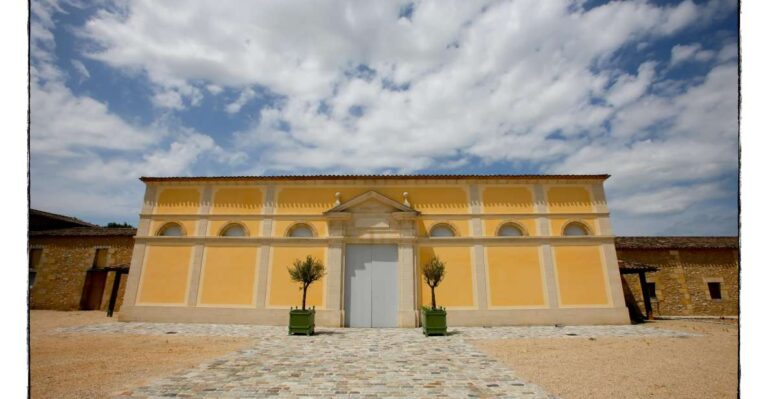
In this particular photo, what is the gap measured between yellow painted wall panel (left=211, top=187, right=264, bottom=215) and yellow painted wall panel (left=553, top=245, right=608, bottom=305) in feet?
43.0

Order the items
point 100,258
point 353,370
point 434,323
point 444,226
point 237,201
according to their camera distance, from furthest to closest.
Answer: point 100,258 < point 237,201 < point 444,226 < point 434,323 < point 353,370

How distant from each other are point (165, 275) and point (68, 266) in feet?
38.2

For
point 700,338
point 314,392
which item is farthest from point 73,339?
point 700,338

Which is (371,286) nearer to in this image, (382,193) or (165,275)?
(382,193)

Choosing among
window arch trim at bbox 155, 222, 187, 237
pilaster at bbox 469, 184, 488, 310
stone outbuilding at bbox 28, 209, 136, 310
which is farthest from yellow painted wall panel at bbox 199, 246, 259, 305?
stone outbuilding at bbox 28, 209, 136, 310

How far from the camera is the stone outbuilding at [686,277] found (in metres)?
18.6

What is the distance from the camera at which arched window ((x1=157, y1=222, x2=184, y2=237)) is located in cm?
1454

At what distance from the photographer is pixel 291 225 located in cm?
1434

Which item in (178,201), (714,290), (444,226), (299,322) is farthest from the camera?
(714,290)

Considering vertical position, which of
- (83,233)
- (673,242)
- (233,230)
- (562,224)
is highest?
(83,233)

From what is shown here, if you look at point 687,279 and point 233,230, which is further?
point 687,279

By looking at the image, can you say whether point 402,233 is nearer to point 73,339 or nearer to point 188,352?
point 188,352

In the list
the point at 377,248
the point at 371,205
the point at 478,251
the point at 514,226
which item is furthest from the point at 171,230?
the point at 514,226

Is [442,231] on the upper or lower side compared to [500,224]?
lower
